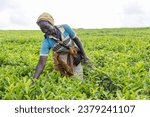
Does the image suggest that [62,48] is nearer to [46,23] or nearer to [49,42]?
[49,42]

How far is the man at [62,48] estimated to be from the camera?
641 cm

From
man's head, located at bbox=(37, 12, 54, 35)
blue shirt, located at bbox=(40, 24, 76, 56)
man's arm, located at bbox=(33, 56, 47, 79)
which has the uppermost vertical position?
man's head, located at bbox=(37, 12, 54, 35)

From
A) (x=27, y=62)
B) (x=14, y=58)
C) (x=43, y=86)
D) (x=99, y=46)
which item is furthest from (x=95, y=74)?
(x=99, y=46)

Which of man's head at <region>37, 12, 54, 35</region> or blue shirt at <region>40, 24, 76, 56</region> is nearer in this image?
man's head at <region>37, 12, 54, 35</region>

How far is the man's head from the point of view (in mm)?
6242

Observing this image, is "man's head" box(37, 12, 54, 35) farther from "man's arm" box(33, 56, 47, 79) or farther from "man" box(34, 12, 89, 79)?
"man's arm" box(33, 56, 47, 79)

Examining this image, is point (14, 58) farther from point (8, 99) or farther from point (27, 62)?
point (8, 99)

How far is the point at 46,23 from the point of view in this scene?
6.27 metres

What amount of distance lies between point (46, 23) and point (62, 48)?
2.54 ft

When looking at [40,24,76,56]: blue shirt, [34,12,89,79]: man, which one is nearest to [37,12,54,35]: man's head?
[34,12,89,79]: man

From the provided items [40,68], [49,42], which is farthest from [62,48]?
[40,68]

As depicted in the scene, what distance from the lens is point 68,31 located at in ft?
22.5

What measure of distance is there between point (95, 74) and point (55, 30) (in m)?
1.07

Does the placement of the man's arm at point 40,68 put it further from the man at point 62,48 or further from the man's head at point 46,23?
the man's head at point 46,23
